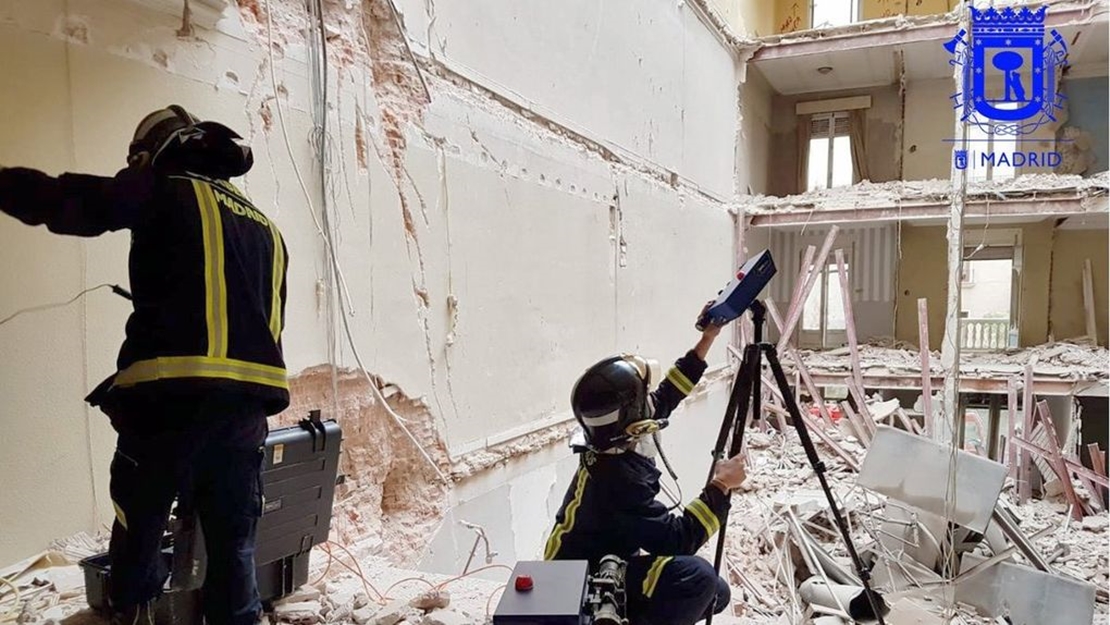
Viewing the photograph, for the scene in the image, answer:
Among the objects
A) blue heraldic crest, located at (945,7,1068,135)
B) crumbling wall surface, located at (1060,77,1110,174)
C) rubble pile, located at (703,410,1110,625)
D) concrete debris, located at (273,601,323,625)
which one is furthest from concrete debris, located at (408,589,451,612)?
crumbling wall surface, located at (1060,77,1110,174)

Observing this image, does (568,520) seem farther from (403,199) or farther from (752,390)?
(403,199)

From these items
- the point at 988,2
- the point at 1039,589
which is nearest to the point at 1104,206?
the point at 988,2

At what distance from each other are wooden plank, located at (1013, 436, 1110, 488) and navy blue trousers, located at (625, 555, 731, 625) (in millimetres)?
6639

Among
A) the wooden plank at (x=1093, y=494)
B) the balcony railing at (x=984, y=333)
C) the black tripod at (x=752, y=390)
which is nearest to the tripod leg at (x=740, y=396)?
the black tripod at (x=752, y=390)

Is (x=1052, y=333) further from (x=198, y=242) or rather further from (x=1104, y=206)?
(x=198, y=242)

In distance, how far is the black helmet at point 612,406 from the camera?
218 cm

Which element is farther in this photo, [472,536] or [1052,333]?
[1052,333]

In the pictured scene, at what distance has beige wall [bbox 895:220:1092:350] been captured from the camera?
9.63 meters

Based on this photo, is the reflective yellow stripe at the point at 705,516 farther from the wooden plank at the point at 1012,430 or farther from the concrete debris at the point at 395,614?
the wooden plank at the point at 1012,430

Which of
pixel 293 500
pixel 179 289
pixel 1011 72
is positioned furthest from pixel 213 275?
pixel 1011 72

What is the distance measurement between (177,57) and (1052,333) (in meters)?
11.1

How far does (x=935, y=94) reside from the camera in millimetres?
10203

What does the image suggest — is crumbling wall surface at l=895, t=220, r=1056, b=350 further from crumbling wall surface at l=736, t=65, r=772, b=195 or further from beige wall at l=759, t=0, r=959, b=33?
beige wall at l=759, t=0, r=959, b=33

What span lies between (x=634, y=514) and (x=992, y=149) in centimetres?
A: 992
